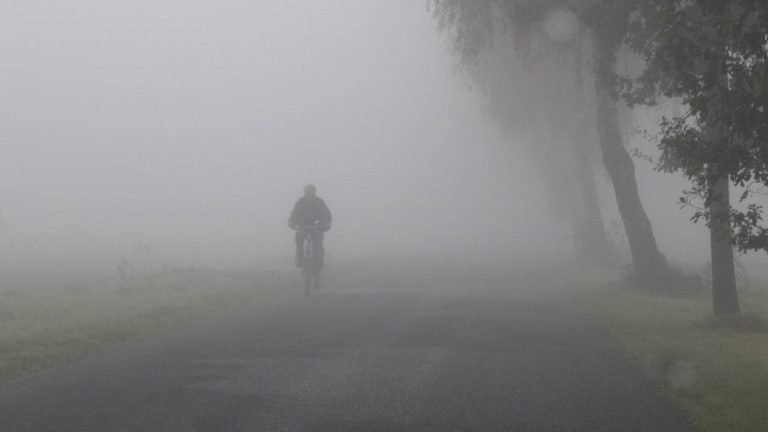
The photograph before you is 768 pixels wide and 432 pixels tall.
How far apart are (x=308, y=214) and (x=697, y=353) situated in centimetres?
942

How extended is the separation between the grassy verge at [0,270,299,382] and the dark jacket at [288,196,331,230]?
1466 millimetres

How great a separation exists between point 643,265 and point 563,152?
56.4 ft

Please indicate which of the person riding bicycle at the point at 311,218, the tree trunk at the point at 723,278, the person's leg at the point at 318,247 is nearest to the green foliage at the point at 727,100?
the tree trunk at the point at 723,278

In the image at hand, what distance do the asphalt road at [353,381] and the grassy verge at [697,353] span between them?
327mm

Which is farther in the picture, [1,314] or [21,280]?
[21,280]

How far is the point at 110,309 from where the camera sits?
1455 cm

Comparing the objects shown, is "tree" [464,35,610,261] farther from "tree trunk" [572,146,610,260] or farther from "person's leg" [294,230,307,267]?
"person's leg" [294,230,307,267]

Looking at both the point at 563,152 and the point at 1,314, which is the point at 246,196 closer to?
the point at 563,152

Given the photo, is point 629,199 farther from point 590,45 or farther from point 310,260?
point 310,260

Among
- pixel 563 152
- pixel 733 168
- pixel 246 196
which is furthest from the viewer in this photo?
pixel 246 196

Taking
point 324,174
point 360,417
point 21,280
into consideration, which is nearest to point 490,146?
point 21,280

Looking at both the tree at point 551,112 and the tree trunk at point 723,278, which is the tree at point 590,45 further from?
the tree at point 551,112

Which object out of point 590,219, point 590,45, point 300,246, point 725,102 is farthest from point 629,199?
point 725,102

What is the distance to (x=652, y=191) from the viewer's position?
65938 millimetres
